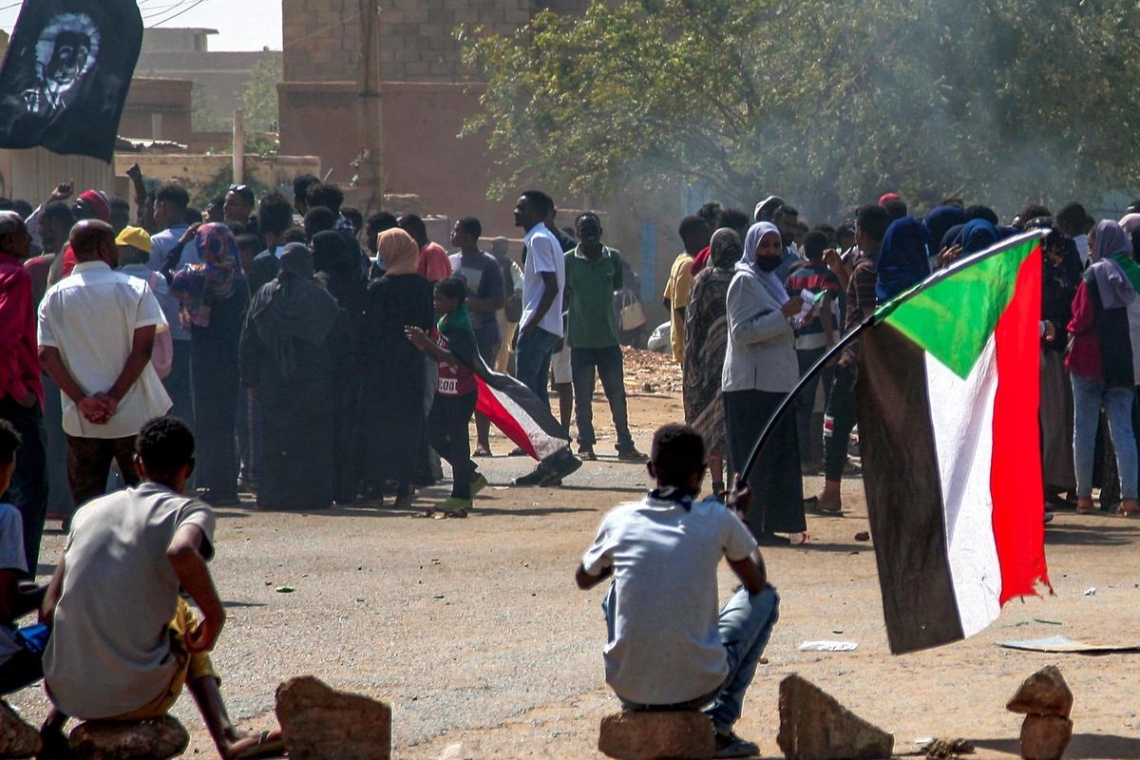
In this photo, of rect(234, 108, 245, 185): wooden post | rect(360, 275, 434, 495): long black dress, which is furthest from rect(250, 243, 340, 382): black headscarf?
rect(234, 108, 245, 185): wooden post

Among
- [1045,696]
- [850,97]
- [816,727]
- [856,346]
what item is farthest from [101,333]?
[850,97]

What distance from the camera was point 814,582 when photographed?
866 cm

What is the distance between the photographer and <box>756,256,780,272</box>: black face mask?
9516 mm

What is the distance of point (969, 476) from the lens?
581cm

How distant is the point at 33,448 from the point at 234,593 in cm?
124

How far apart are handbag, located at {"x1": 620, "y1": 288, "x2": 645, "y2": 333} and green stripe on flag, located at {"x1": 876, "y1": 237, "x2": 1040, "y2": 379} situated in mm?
19387

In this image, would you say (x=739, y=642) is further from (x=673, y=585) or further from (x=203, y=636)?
(x=203, y=636)

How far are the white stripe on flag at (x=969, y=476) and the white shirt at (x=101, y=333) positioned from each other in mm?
3576

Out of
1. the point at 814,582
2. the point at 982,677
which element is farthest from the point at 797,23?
the point at 982,677

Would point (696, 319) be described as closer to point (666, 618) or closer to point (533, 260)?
point (533, 260)

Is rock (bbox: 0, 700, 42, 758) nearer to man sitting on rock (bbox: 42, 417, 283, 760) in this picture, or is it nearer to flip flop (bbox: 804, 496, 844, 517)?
man sitting on rock (bbox: 42, 417, 283, 760)

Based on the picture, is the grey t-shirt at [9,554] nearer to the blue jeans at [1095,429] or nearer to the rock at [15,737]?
the rock at [15,737]

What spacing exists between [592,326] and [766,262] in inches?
173

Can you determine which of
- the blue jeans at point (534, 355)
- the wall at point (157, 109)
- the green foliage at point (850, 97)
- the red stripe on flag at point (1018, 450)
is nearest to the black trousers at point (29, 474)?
the red stripe on flag at point (1018, 450)
